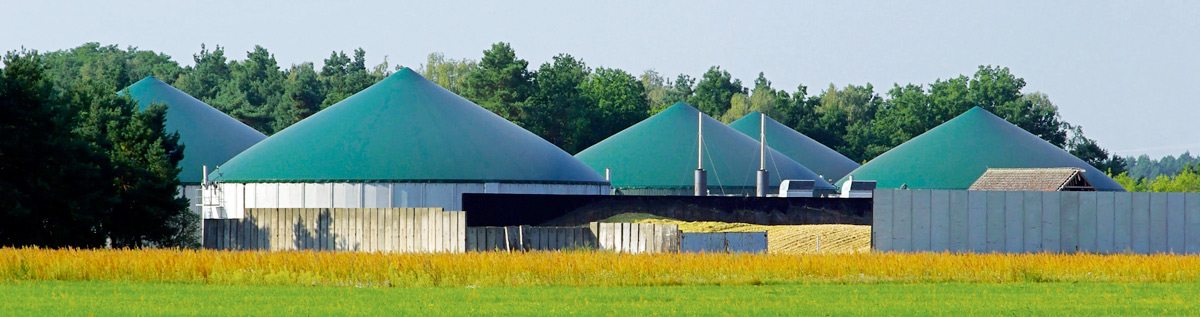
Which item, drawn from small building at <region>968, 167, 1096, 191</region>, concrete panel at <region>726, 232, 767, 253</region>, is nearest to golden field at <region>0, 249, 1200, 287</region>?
concrete panel at <region>726, 232, 767, 253</region>

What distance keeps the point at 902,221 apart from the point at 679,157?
39367 mm

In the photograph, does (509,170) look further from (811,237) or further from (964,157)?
(964,157)

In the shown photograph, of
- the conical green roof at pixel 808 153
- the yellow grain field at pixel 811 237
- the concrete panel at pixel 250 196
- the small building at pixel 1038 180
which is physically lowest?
the yellow grain field at pixel 811 237

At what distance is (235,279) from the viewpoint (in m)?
24.9

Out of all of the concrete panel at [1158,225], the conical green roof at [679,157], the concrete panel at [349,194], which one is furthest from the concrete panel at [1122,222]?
the conical green roof at [679,157]

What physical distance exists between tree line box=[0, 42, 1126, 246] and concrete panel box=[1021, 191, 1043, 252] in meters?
22.4

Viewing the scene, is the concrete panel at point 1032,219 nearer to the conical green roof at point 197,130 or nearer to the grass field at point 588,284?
the grass field at point 588,284

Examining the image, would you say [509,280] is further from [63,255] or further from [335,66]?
[335,66]

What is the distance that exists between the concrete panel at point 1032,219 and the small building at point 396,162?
942 inches

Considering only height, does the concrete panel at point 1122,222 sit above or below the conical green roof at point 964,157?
below

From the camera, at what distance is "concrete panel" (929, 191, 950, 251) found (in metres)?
34.6

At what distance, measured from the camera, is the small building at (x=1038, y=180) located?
2189 inches

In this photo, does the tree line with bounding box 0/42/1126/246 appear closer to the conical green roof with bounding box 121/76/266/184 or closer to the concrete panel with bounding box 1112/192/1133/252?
the conical green roof with bounding box 121/76/266/184

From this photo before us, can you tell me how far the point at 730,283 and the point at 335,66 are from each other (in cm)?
13343
